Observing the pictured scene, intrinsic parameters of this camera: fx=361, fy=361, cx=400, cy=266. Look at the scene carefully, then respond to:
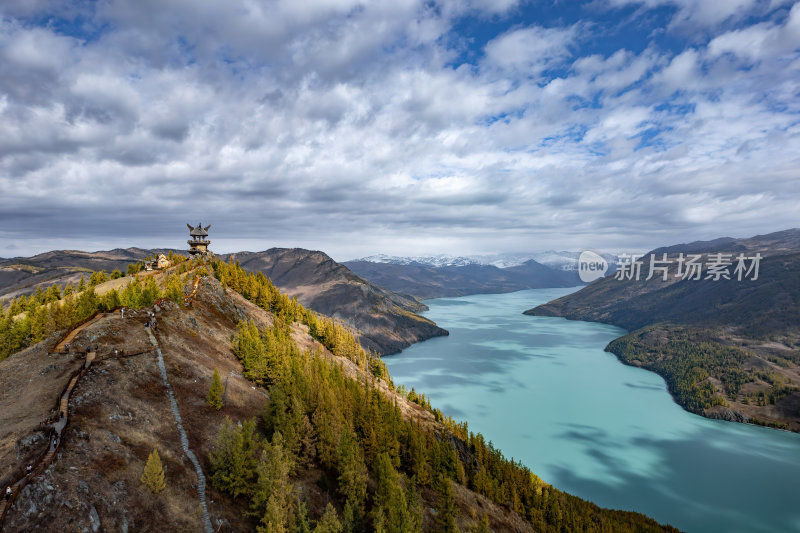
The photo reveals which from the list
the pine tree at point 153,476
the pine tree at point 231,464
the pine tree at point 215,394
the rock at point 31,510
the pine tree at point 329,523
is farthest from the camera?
the pine tree at point 215,394

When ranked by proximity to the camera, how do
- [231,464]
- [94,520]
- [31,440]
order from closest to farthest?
[94,520]
[31,440]
[231,464]

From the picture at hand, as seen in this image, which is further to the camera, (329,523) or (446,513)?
(446,513)

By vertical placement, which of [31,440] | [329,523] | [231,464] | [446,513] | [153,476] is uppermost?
[31,440]

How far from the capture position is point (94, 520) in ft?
92.7

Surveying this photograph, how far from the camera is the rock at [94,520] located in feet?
91.9

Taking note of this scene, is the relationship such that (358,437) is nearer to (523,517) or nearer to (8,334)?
(523,517)

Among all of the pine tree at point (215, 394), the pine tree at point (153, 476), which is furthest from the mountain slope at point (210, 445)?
the pine tree at point (215, 394)

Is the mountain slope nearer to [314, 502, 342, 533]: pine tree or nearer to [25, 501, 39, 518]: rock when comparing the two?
[25, 501, 39, 518]: rock

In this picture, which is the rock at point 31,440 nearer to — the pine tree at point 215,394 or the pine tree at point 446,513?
the pine tree at point 215,394

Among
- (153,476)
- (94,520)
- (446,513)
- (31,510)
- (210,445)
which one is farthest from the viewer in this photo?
(446,513)

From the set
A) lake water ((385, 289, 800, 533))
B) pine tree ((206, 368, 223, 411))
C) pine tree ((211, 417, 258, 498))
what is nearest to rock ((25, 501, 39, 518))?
pine tree ((211, 417, 258, 498))

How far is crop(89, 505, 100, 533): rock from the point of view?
28.0 m

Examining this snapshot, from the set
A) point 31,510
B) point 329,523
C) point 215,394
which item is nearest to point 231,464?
point 329,523

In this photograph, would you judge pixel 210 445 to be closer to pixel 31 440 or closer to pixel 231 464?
pixel 231 464
